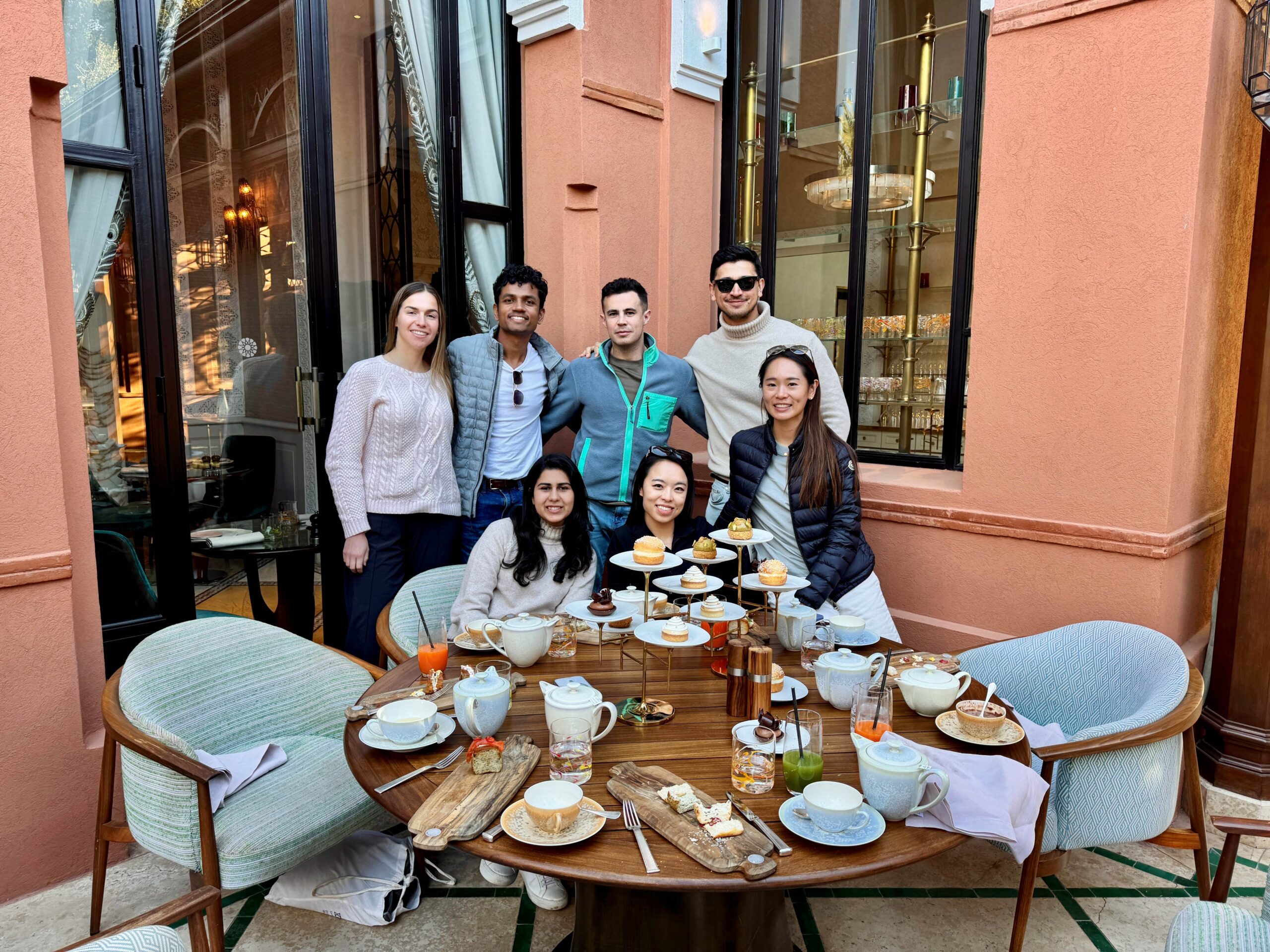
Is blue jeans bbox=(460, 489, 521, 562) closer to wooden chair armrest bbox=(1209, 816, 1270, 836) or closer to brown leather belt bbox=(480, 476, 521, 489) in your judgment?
brown leather belt bbox=(480, 476, 521, 489)

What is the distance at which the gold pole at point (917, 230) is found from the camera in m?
3.93

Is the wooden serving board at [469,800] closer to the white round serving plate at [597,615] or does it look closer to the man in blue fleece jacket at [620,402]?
the white round serving plate at [597,615]

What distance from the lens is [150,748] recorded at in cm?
192

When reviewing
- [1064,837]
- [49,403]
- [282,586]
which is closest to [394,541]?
[282,586]

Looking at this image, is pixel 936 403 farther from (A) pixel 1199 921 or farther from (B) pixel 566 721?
(B) pixel 566 721

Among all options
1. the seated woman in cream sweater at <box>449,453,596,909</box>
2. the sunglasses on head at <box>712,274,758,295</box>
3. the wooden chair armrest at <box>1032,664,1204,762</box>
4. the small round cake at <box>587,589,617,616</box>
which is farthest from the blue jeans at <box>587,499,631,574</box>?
the wooden chair armrest at <box>1032,664,1204,762</box>

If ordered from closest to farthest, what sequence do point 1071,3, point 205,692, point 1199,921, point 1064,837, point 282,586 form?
point 1199,921 → point 1064,837 → point 205,692 → point 1071,3 → point 282,586

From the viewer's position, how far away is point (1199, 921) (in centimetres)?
163

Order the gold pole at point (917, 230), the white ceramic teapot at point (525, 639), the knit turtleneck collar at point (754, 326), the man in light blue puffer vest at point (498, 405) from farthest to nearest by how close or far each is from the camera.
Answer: the gold pole at point (917, 230), the knit turtleneck collar at point (754, 326), the man in light blue puffer vest at point (498, 405), the white ceramic teapot at point (525, 639)

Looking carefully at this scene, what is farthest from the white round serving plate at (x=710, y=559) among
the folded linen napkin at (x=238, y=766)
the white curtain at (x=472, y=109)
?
the white curtain at (x=472, y=109)

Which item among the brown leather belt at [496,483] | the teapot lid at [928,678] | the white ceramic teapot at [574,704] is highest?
the brown leather belt at [496,483]

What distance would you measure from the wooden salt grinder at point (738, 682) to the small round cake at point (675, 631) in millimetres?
123

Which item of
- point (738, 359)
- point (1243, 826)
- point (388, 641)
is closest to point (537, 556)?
point (388, 641)

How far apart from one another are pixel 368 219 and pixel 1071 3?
2876 mm
